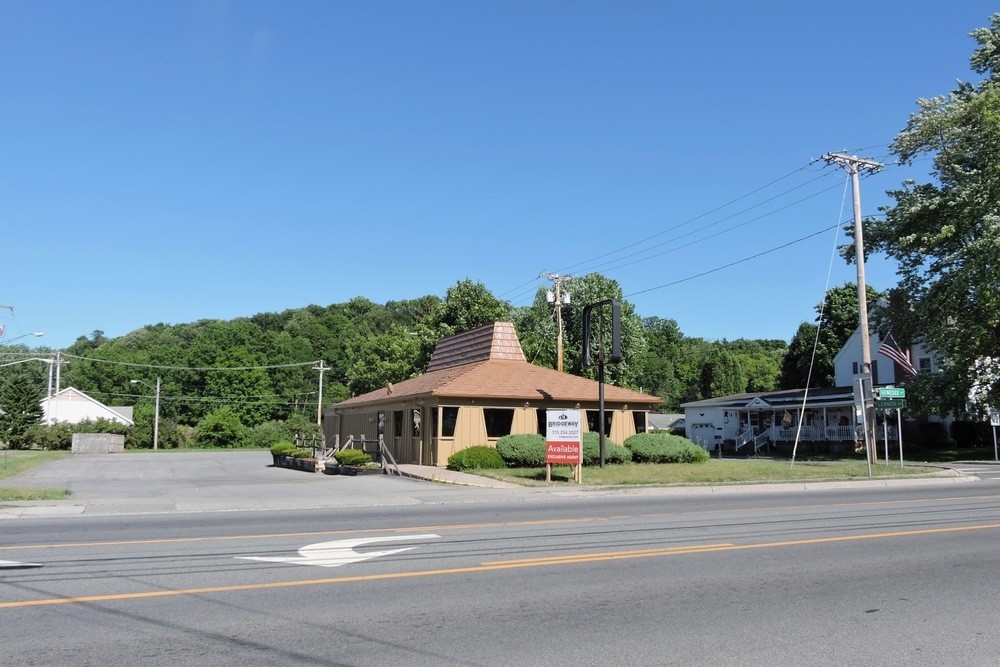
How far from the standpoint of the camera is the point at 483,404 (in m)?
29.0

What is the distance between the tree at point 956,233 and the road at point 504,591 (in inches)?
902

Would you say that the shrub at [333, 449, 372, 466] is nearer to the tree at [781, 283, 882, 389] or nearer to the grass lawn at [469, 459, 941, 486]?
the grass lawn at [469, 459, 941, 486]

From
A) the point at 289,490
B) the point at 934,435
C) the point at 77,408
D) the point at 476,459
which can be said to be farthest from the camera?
the point at 77,408

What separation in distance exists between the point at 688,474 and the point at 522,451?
5.35 meters

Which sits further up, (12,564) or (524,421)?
(524,421)

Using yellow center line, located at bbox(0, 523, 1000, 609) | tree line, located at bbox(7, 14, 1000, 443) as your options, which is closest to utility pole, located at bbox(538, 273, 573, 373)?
tree line, located at bbox(7, 14, 1000, 443)

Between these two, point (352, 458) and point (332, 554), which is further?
point (352, 458)

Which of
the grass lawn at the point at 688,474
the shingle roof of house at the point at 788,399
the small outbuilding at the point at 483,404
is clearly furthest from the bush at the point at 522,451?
the shingle roof of house at the point at 788,399

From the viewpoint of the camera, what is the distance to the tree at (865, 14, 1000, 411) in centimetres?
3134

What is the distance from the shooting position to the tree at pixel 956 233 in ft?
103

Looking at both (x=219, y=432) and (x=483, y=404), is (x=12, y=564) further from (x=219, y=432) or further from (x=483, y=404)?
(x=219, y=432)

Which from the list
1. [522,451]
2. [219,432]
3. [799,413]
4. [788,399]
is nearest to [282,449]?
[522,451]

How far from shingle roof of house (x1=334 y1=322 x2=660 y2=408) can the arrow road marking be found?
56.1 feet

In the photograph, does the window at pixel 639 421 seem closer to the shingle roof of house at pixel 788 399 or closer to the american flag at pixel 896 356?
the american flag at pixel 896 356
